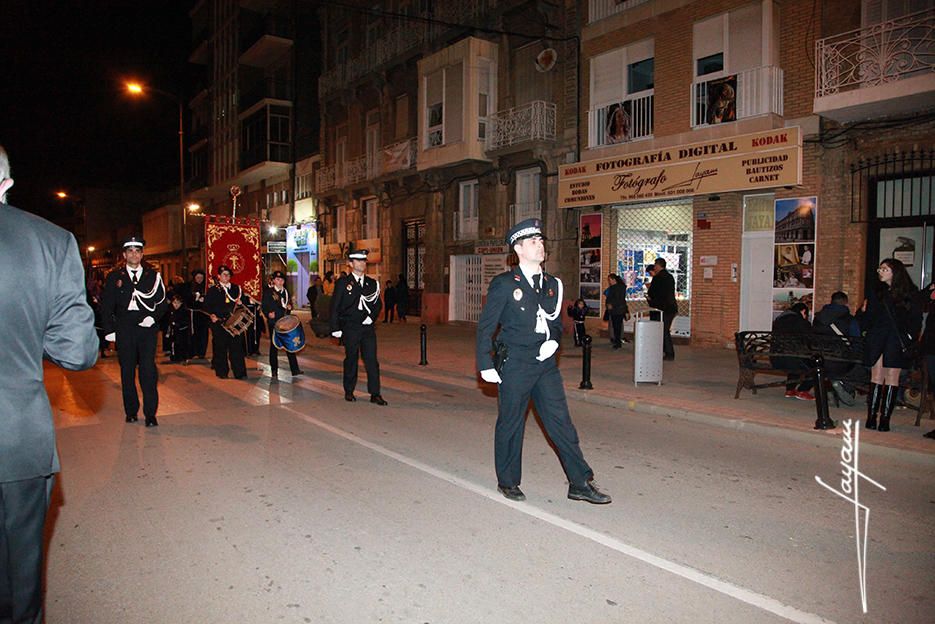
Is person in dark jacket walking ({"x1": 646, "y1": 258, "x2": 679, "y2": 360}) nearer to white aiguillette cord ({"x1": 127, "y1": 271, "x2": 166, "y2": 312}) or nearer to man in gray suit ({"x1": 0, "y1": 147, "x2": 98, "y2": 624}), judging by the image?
white aiguillette cord ({"x1": 127, "y1": 271, "x2": 166, "y2": 312})

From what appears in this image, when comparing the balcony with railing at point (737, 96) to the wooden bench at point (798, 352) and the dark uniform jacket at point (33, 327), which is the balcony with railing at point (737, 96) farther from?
the dark uniform jacket at point (33, 327)

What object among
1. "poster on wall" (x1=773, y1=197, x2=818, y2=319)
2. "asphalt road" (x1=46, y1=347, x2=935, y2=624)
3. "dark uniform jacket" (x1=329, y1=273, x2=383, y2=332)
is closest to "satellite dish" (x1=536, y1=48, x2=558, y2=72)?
"poster on wall" (x1=773, y1=197, x2=818, y2=319)

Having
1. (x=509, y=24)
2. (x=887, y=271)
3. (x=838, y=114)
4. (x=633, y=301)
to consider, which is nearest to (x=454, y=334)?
(x=633, y=301)

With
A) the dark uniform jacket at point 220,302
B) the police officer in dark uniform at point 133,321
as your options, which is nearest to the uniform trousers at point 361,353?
the police officer in dark uniform at point 133,321

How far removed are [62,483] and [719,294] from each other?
559 inches

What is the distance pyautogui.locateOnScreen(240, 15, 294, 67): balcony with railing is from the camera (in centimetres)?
3525

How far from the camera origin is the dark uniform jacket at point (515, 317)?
507 centimetres

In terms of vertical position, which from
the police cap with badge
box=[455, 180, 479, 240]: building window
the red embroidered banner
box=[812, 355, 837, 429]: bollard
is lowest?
box=[812, 355, 837, 429]: bollard

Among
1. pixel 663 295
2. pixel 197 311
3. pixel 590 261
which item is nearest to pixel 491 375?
pixel 663 295

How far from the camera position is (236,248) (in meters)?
18.2

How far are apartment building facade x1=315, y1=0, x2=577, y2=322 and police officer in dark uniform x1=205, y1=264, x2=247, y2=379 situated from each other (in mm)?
9046

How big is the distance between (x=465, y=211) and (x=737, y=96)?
11040 mm

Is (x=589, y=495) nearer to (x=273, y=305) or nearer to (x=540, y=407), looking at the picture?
(x=540, y=407)

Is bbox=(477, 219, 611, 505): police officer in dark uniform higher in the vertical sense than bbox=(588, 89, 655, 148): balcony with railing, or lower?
lower
